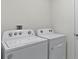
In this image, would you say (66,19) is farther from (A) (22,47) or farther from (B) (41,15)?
(A) (22,47)

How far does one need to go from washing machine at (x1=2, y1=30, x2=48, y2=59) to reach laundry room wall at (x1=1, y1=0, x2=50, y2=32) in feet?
0.81

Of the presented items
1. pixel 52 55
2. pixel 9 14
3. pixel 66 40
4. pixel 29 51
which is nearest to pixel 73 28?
pixel 66 40

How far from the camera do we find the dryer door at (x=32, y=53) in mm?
922

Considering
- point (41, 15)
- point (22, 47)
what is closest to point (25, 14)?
point (41, 15)

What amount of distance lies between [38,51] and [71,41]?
107 centimetres

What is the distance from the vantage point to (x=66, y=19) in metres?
1.91

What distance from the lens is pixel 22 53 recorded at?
0.99 meters

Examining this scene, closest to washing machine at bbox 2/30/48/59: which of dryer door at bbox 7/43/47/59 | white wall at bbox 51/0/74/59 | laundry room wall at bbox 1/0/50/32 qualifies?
dryer door at bbox 7/43/47/59

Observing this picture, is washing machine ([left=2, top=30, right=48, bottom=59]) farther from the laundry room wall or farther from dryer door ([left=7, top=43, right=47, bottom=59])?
the laundry room wall

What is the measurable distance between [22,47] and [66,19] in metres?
1.44

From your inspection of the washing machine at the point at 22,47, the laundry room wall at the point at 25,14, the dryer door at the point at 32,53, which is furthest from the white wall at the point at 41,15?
the dryer door at the point at 32,53

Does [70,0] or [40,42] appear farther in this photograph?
[70,0]

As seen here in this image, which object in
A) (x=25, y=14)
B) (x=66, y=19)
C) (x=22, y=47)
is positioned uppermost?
(x=25, y=14)

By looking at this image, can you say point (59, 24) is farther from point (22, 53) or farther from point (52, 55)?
point (22, 53)
